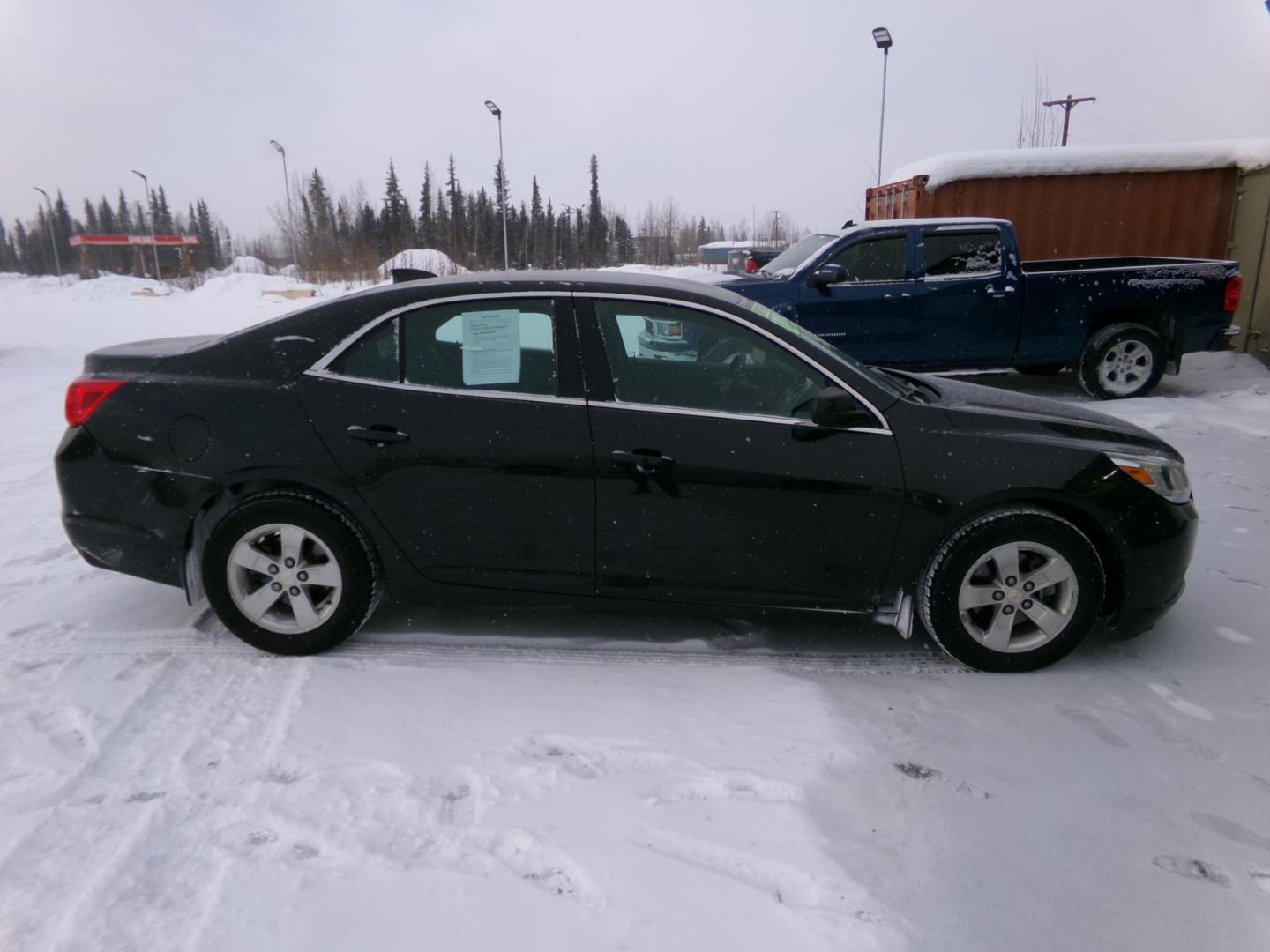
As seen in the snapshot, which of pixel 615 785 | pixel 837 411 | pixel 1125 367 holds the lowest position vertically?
pixel 615 785

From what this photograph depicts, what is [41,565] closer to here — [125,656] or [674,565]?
[125,656]

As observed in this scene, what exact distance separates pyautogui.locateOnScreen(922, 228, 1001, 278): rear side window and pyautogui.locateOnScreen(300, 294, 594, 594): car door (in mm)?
6518

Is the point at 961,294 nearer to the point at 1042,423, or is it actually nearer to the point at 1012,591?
the point at 1042,423

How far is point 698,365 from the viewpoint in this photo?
347cm

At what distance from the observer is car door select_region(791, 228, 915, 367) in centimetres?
866

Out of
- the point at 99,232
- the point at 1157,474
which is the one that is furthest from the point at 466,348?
the point at 99,232

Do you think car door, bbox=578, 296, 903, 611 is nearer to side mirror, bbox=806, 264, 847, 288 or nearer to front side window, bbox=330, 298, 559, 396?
front side window, bbox=330, 298, 559, 396

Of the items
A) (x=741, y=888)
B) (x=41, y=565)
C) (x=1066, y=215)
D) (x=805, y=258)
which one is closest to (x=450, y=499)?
(x=741, y=888)

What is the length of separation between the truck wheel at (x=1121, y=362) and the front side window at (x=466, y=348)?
772cm

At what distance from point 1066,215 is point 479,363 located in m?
11.2

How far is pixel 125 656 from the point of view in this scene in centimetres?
344

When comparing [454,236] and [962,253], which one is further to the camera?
[454,236]

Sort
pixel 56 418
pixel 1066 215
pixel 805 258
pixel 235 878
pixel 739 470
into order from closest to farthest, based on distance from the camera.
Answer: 1. pixel 235 878
2. pixel 739 470
3. pixel 56 418
4. pixel 805 258
5. pixel 1066 215

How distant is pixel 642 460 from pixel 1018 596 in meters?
1.59
